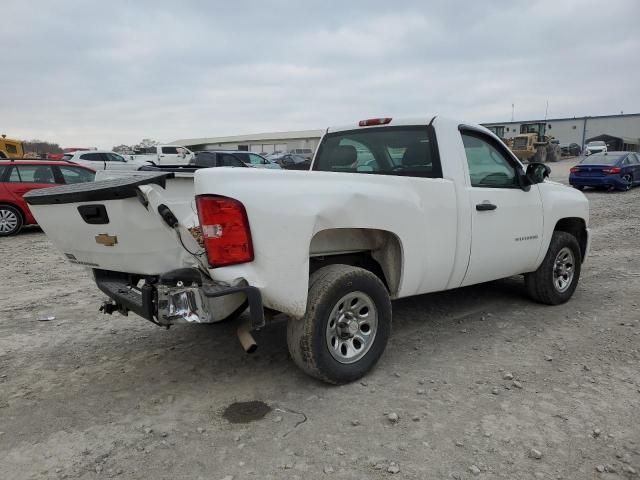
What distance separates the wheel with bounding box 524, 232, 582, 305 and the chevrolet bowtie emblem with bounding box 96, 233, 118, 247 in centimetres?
419

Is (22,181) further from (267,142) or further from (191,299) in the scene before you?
(267,142)

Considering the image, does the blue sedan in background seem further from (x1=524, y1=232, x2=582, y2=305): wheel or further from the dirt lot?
the dirt lot

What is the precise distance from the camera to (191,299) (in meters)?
3.04

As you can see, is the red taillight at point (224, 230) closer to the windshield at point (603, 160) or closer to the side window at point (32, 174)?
the side window at point (32, 174)

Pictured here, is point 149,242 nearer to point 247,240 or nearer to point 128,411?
point 247,240

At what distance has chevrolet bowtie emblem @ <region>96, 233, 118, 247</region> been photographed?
3.33 m

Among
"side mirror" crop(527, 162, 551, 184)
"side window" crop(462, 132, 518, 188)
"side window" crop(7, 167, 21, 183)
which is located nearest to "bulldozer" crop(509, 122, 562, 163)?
"side window" crop(7, 167, 21, 183)

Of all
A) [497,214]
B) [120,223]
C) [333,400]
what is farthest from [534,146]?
[120,223]

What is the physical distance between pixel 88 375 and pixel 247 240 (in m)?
1.86

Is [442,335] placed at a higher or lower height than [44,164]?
lower

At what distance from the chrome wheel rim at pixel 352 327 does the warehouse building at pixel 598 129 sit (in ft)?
225

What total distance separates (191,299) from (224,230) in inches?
18.4

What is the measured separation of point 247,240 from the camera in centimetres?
302

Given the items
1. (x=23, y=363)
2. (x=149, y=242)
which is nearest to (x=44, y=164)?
(x=23, y=363)
